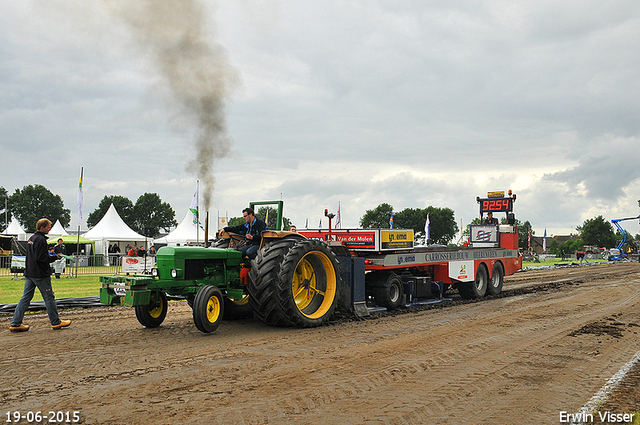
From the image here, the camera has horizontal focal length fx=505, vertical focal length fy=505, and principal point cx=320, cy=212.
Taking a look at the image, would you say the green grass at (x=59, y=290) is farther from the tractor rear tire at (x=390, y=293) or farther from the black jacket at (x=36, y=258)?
the tractor rear tire at (x=390, y=293)

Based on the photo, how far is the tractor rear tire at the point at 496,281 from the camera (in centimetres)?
1456

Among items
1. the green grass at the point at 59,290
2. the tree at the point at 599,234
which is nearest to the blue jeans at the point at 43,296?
the green grass at the point at 59,290

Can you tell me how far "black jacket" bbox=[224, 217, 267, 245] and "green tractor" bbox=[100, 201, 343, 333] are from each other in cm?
13

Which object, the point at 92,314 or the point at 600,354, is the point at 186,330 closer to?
the point at 92,314

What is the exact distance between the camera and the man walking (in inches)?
306

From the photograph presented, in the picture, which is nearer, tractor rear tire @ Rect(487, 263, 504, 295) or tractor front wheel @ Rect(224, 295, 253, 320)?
tractor front wheel @ Rect(224, 295, 253, 320)

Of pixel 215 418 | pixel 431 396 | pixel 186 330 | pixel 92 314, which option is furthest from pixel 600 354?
pixel 92 314

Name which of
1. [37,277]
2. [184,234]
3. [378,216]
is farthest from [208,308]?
[378,216]

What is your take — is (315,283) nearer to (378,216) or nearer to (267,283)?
(267,283)

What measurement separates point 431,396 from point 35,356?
Result: 4.69m

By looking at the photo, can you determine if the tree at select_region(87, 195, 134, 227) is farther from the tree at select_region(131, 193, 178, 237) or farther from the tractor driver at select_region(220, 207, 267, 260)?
the tractor driver at select_region(220, 207, 267, 260)

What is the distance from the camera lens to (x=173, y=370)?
550cm

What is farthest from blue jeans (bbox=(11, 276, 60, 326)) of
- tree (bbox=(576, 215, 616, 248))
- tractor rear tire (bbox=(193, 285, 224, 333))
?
tree (bbox=(576, 215, 616, 248))

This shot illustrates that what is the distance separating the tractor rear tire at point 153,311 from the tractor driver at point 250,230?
1.51 m
